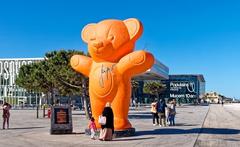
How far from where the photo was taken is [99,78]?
17.6 metres

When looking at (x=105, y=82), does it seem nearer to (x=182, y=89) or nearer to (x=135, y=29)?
(x=135, y=29)

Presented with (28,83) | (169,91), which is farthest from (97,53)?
(169,91)

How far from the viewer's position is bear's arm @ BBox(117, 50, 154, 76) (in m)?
17.1

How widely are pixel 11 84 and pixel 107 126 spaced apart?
297ft

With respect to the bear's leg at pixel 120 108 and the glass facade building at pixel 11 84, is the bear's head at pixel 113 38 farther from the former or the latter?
the glass facade building at pixel 11 84

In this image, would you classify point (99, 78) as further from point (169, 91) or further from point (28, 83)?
point (169, 91)

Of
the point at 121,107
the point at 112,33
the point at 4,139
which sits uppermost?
the point at 112,33

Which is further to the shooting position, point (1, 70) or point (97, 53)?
point (1, 70)

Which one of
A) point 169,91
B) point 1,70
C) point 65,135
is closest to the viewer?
point 65,135

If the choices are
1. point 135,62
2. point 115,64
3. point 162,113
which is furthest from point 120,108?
point 162,113

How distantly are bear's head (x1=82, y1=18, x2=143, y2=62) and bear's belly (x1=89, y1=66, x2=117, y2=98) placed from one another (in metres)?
0.64

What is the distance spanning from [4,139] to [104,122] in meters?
4.23

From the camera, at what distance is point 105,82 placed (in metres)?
17.5

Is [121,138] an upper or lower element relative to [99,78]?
lower
